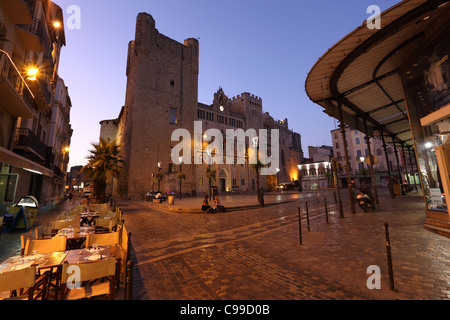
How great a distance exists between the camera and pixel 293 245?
5.85m

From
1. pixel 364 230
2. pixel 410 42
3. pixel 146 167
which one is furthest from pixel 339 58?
pixel 146 167

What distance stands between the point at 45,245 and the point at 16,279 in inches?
78.2

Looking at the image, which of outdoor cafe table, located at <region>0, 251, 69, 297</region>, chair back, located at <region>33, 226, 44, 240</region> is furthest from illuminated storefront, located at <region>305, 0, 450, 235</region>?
chair back, located at <region>33, 226, 44, 240</region>

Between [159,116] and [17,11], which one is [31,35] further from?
[159,116]

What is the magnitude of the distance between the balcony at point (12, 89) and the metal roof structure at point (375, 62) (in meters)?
13.4

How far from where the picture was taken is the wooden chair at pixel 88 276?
2683mm

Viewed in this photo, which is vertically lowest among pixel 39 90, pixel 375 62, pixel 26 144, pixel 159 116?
pixel 26 144

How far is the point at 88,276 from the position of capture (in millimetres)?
2799

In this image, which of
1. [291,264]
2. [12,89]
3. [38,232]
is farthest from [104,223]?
[12,89]

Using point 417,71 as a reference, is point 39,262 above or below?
below

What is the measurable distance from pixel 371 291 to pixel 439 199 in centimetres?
548

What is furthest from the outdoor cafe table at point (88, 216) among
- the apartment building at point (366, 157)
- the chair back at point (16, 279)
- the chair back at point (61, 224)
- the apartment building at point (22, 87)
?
the apartment building at point (366, 157)

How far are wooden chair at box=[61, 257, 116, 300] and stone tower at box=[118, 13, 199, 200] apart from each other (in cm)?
3233
